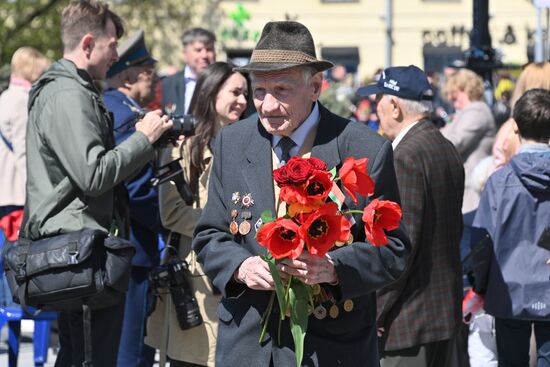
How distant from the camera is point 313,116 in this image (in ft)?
13.5

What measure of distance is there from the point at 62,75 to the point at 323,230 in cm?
223

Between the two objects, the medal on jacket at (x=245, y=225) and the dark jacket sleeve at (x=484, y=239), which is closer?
the medal on jacket at (x=245, y=225)

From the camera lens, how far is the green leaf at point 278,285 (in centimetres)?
366

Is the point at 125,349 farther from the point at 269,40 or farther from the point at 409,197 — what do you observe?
the point at 269,40

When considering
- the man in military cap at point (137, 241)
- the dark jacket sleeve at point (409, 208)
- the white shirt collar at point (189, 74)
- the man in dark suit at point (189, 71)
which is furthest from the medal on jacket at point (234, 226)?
the white shirt collar at point (189, 74)

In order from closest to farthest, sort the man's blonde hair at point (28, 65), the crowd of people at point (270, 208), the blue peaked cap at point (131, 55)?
the crowd of people at point (270, 208), the blue peaked cap at point (131, 55), the man's blonde hair at point (28, 65)

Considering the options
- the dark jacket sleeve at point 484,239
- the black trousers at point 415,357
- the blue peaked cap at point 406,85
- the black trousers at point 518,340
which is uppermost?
the blue peaked cap at point 406,85

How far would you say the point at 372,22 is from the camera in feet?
122

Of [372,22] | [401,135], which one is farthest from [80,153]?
[372,22]

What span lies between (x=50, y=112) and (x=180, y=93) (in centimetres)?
431

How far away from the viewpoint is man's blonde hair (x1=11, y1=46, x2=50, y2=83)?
9.21 meters

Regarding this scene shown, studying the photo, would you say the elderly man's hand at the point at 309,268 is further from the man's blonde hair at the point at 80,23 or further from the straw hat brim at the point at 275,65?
the man's blonde hair at the point at 80,23

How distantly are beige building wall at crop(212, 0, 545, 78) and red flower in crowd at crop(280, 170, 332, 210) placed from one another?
107ft

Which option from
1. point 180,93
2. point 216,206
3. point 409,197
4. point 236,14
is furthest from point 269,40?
point 236,14
